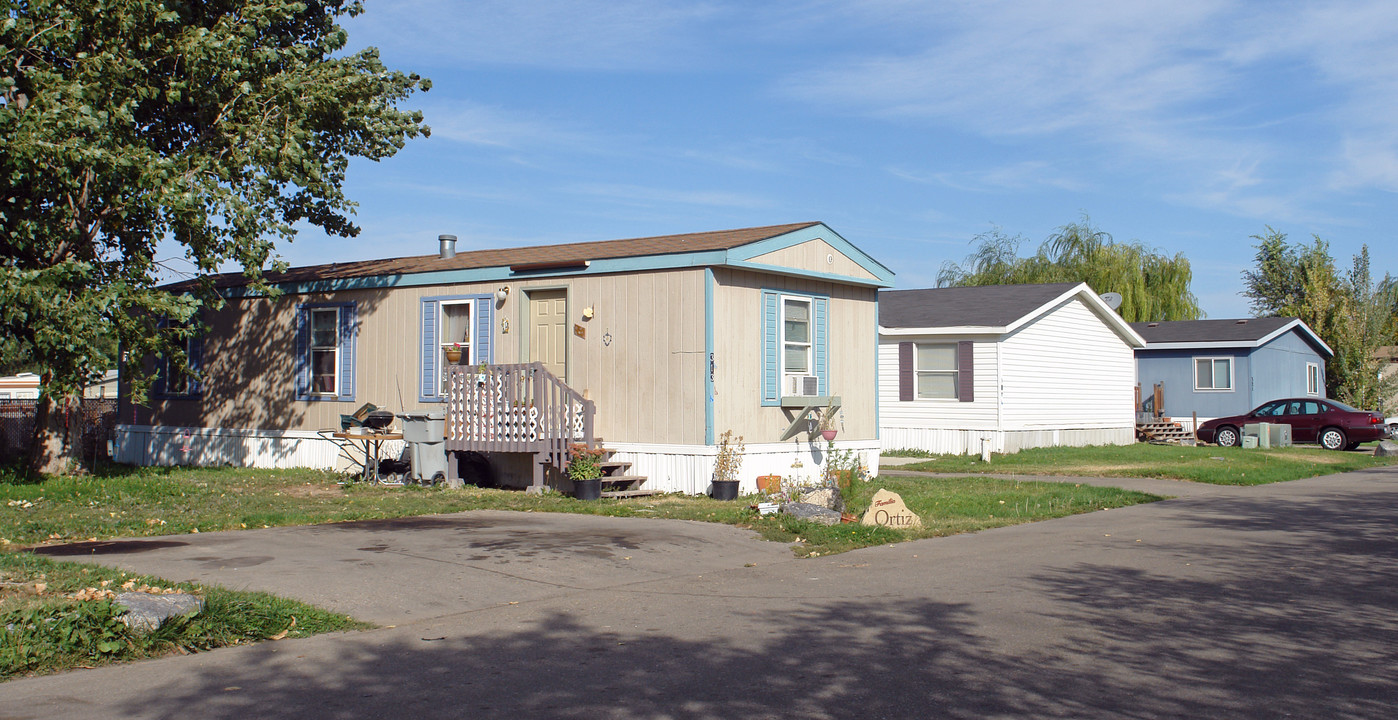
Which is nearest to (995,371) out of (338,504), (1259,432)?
(1259,432)

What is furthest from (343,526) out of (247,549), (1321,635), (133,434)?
(133,434)

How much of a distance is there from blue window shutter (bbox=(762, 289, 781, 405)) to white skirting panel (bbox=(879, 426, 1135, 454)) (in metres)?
8.34

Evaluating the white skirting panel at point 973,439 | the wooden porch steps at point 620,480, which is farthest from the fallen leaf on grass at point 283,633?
the white skirting panel at point 973,439

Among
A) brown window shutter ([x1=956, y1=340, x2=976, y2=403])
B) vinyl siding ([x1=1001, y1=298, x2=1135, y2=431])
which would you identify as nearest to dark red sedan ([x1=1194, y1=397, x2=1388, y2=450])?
vinyl siding ([x1=1001, y1=298, x2=1135, y2=431])

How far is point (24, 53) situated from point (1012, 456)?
60.8 ft

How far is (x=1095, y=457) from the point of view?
23203mm

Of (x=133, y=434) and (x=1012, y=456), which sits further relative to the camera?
(x=1012, y=456)

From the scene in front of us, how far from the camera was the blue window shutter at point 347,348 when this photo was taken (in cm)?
1794

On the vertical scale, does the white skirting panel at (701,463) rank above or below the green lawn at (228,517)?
above

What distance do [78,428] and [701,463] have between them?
9.36 m

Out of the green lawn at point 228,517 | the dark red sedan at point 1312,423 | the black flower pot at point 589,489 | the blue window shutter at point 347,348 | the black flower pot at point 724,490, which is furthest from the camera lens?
the dark red sedan at point 1312,423

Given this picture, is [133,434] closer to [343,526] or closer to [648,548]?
[343,526]

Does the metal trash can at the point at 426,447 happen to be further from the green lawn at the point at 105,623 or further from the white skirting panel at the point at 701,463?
the green lawn at the point at 105,623

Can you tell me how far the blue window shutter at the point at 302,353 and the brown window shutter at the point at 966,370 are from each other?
13390mm
